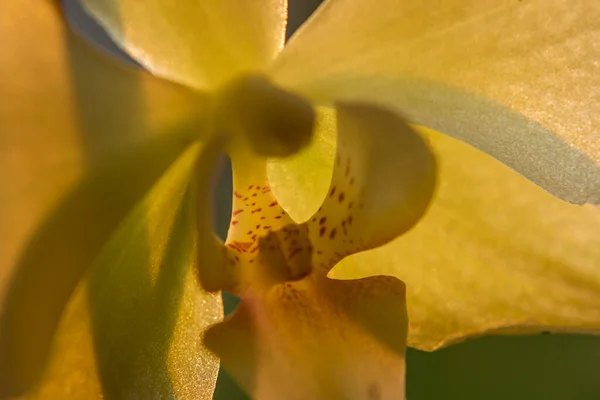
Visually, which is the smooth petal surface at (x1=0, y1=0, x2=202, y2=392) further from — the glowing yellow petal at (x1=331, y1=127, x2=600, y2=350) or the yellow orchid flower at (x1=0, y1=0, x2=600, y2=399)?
the glowing yellow petal at (x1=331, y1=127, x2=600, y2=350)

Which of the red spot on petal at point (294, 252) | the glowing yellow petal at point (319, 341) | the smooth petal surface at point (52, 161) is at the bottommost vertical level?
the glowing yellow petal at point (319, 341)

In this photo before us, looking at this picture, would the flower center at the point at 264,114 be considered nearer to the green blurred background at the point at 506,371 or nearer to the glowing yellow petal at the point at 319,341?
the glowing yellow petal at the point at 319,341

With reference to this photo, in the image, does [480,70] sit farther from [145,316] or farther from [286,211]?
[145,316]

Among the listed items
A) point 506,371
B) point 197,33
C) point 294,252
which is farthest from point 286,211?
point 506,371

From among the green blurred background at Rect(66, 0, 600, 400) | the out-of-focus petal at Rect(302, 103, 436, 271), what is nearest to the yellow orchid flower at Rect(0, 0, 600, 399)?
the out-of-focus petal at Rect(302, 103, 436, 271)

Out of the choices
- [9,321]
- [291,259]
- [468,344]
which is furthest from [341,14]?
[468,344]

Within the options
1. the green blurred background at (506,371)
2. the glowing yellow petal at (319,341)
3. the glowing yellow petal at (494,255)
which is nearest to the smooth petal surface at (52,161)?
the glowing yellow petal at (319,341)

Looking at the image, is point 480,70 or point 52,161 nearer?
point 52,161
